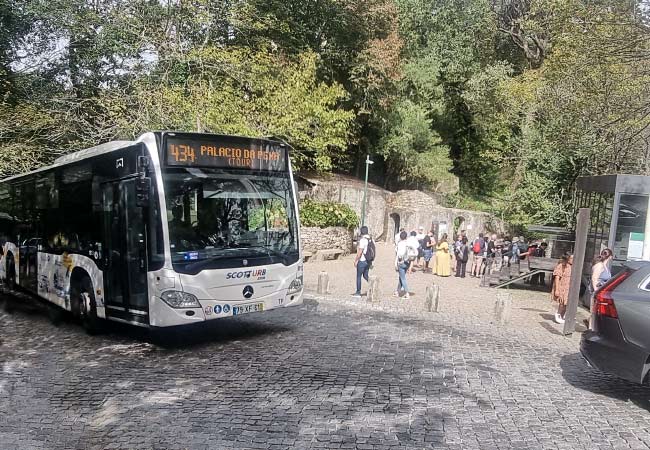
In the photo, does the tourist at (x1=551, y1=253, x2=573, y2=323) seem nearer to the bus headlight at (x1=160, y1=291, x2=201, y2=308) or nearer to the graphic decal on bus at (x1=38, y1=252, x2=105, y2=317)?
the bus headlight at (x1=160, y1=291, x2=201, y2=308)

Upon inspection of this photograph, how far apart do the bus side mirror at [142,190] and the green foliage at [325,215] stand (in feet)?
54.8

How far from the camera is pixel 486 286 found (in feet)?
57.3

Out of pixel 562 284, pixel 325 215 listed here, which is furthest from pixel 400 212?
pixel 562 284

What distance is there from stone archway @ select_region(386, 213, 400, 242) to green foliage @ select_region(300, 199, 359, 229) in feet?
32.9

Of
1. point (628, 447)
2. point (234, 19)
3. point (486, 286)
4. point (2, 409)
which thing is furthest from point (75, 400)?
point (234, 19)

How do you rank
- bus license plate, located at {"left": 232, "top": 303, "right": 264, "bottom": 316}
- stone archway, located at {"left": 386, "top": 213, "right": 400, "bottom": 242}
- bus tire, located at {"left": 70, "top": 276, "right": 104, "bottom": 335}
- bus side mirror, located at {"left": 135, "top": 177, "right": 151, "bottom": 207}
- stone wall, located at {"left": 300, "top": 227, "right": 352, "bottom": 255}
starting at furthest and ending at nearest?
stone archway, located at {"left": 386, "top": 213, "right": 400, "bottom": 242} < stone wall, located at {"left": 300, "top": 227, "right": 352, "bottom": 255} < bus tire, located at {"left": 70, "top": 276, "right": 104, "bottom": 335} < bus license plate, located at {"left": 232, "top": 303, "right": 264, "bottom": 316} < bus side mirror, located at {"left": 135, "top": 177, "right": 151, "bottom": 207}

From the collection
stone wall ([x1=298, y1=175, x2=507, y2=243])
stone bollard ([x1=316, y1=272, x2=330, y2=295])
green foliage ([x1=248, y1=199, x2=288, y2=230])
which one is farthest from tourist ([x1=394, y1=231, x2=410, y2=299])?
stone wall ([x1=298, y1=175, x2=507, y2=243])

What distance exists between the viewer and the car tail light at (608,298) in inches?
236

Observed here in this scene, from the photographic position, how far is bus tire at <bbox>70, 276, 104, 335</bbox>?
933 cm

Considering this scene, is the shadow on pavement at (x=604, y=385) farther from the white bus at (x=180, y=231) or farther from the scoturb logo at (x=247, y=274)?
the scoturb logo at (x=247, y=274)

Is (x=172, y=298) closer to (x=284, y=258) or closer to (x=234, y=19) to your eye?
(x=284, y=258)

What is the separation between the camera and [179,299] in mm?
7629

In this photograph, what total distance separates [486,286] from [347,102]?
20397 mm

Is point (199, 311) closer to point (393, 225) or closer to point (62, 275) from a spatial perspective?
point (62, 275)
